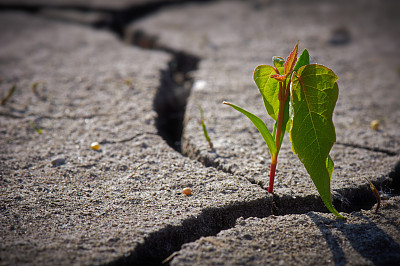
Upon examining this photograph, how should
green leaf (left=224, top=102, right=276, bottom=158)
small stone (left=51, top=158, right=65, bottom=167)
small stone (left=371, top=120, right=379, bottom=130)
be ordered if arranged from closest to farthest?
green leaf (left=224, top=102, right=276, bottom=158) → small stone (left=51, top=158, right=65, bottom=167) → small stone (left=371, top=120, right=379, bottom=130)

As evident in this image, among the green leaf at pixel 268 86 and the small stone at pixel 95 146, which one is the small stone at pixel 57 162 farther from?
the green leaf at pixel 268 86

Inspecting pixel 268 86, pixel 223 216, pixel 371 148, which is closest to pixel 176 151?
pixel 223 216

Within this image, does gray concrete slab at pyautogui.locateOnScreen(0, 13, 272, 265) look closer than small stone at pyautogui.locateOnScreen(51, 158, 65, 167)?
Yes

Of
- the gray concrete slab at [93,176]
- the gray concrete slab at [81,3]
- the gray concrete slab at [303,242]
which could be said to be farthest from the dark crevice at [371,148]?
the gray concrete slab at [81,3]

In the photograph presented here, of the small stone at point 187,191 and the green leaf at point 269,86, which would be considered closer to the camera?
the green leaf at point 269,86

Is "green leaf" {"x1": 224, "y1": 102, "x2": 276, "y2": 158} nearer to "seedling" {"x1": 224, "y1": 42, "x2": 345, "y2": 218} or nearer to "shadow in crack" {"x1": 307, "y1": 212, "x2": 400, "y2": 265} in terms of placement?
"seedling" {"x1": 224, "y1": 42, "x2": 345, "y2": 218}

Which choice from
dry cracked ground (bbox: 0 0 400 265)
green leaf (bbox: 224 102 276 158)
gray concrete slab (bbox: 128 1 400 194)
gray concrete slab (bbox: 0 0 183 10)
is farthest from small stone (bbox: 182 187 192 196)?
gray concrete slab (bbox: 0 0 183 10)
